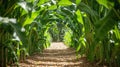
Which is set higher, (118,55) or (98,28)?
(98,28)

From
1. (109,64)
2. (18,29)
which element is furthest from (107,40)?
(18,29)

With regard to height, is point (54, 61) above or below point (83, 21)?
below

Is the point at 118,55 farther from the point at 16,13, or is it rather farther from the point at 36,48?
the point at 36,48

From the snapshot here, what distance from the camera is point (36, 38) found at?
21.4 feet

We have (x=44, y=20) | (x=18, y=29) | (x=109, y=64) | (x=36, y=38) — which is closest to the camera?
(x=18, y=29)

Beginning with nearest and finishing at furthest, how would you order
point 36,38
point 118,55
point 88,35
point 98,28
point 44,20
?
point 98,28, point 118,55, point 88,35, point 44,20, point 36,38

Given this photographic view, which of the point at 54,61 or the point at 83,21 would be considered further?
the point at 54,61

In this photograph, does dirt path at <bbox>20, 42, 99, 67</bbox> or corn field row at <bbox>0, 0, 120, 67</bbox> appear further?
dirt path at <bbox>20, 42, 99, 67</bbox>

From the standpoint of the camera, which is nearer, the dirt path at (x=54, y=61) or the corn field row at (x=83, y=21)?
the corn field row at (x=83, y=21)

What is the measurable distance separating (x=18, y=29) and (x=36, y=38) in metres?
4.89

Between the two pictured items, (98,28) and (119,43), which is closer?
(98,28)

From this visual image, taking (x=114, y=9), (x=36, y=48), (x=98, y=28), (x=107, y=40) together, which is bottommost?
(x=36, y=48)

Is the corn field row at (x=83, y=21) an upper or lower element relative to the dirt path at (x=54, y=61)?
upper

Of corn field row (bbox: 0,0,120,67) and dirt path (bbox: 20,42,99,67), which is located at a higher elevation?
corn field row (bbox: 0,0,120,67)
